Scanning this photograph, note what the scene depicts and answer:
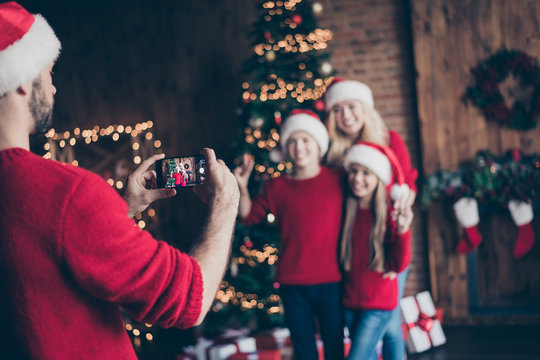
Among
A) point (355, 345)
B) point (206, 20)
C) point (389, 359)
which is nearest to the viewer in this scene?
point (355, 345)

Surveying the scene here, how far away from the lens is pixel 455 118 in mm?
4039

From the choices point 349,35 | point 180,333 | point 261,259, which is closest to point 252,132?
point 261,259

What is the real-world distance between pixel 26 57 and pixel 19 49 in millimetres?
22

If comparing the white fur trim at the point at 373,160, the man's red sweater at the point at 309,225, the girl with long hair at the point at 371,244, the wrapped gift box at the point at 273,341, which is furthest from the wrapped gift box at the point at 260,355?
the white fur trim at the point at 373,160

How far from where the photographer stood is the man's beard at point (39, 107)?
0.87 meters

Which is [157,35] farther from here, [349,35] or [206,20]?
[349,35]

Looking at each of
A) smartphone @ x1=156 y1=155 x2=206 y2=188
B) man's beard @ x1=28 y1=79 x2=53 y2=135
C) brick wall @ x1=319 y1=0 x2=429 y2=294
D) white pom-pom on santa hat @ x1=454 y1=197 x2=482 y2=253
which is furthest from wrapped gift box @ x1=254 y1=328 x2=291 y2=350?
man's beard @ x1=28 y1=79 x2=53 y2=135

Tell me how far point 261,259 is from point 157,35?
2.62m

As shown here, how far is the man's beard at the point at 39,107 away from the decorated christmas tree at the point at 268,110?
2.64 m

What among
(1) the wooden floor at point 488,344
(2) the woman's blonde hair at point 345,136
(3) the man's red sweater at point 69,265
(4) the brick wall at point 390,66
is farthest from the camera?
(4) the brick wall at point 390,66

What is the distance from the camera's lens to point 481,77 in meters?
3.95

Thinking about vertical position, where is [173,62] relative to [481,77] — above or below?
above

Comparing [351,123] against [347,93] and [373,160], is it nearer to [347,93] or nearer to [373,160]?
[347,93]

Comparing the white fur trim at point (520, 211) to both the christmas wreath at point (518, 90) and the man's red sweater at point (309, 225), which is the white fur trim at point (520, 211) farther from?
the man's red sweater at point (309, 225)
